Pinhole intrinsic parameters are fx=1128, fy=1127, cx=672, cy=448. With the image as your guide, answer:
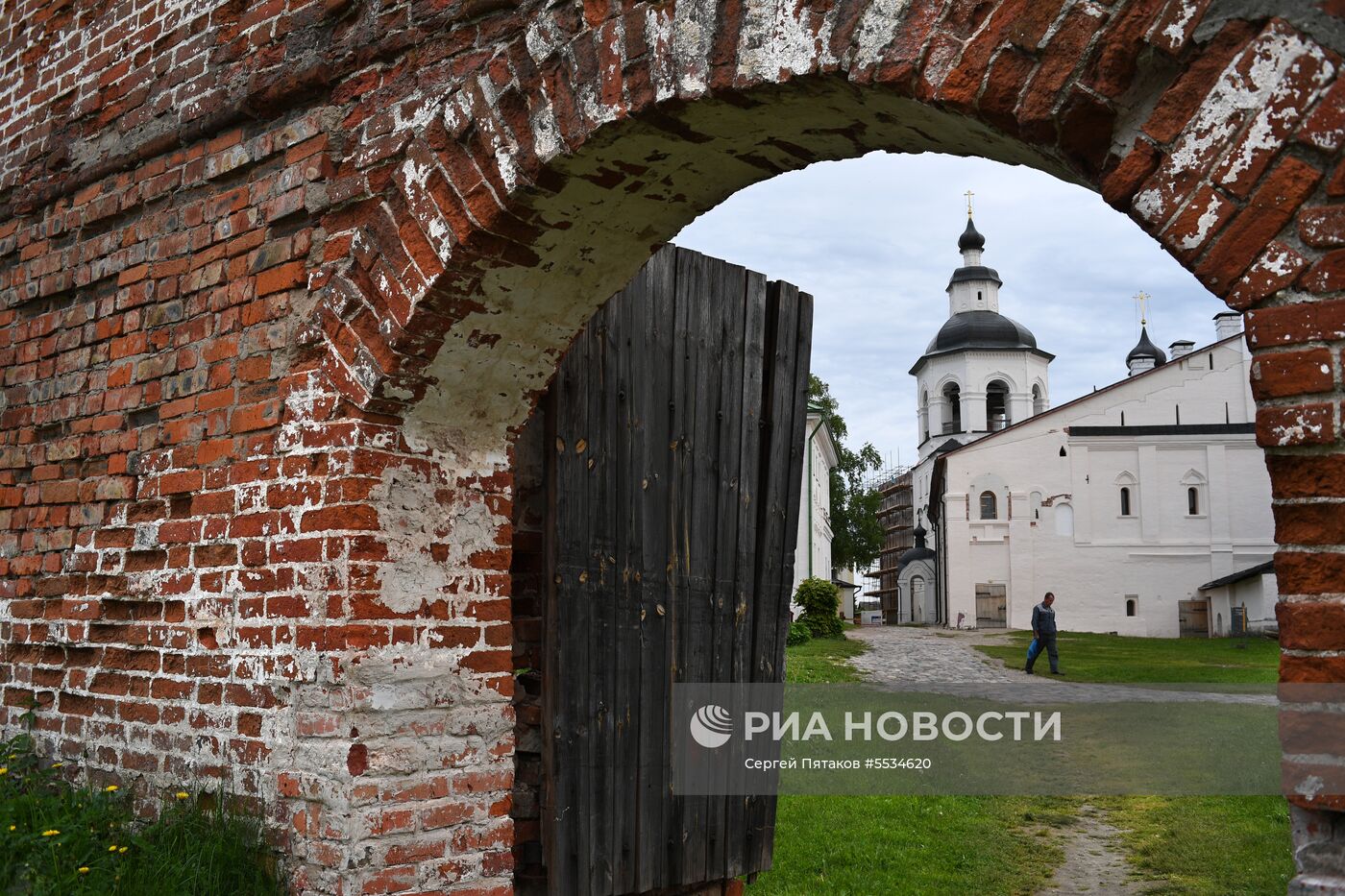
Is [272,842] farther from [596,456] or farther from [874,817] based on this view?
[874,817]

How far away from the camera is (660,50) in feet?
8.70

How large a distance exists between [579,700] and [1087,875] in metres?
3.31

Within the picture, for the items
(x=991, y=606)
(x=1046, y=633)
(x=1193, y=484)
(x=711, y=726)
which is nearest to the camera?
(x=711, y=726)

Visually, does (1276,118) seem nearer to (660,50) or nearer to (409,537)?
(660,50)

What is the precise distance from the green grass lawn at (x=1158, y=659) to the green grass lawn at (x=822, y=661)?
270cm

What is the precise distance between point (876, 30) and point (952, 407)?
45725 mm

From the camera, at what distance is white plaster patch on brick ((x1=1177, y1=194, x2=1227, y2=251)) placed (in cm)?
192

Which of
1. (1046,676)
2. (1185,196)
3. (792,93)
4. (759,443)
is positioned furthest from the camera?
(1046,676)

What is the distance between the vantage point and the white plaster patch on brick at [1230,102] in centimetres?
187

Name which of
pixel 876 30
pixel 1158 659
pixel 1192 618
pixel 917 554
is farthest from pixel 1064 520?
pixel 876 30

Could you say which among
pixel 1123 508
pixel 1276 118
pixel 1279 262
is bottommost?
pixel 1279 262

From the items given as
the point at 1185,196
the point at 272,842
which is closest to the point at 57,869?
the point at 272,842

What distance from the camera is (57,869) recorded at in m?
3.27

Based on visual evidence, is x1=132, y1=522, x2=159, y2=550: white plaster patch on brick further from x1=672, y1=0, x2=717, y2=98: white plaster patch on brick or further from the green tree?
the green tree
